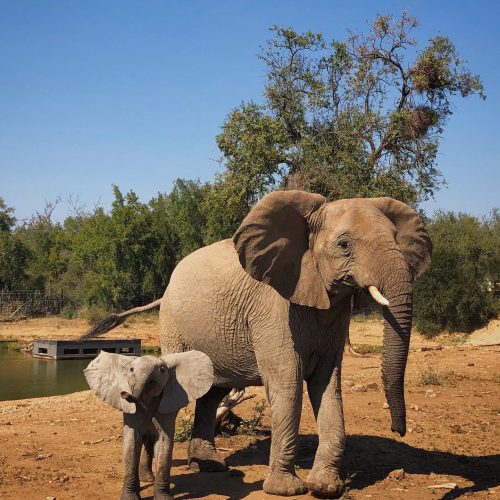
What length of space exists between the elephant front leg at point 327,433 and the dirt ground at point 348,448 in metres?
0.25

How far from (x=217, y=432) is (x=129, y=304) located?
3222cm

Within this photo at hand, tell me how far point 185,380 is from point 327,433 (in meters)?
1.38

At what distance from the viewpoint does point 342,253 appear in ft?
18.6

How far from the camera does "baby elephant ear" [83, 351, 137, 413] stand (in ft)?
18.2

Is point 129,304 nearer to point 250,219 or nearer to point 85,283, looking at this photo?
point 85,283

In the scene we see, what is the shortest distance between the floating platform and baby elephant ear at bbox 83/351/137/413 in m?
19.5

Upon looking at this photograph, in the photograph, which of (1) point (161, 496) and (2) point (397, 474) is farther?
(2) point (397, 474)

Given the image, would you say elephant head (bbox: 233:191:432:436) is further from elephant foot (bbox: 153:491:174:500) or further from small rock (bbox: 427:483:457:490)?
elephant foot (bbox: 153:491:174:500)

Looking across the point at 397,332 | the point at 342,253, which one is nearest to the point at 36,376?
the point at 342,253

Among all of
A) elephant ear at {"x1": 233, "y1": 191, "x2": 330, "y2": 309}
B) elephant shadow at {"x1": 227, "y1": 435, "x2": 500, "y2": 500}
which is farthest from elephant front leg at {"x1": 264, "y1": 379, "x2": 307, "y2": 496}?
elephant ear at {"x1": 233, "y1": 191, "x2": 330, "y2": 309}

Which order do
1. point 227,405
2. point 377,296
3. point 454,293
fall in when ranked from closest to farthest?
point 377,296 < point 227,405 < point 454,293

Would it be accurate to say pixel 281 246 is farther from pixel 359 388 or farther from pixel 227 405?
pixel 359 388

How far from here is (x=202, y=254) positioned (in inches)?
285

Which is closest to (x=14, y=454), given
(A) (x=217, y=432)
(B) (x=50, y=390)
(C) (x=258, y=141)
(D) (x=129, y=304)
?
(A) (x=217, y=432)
